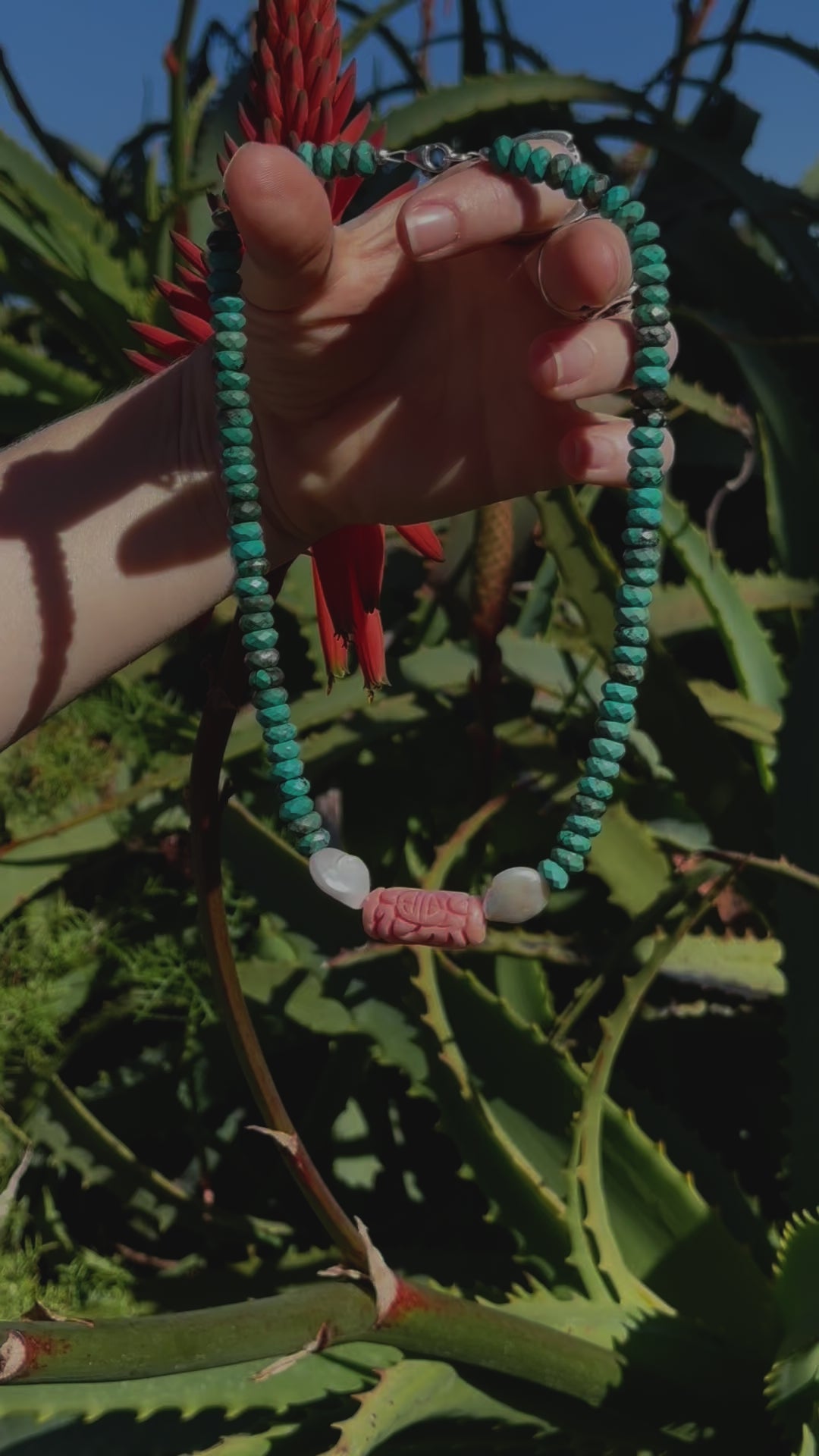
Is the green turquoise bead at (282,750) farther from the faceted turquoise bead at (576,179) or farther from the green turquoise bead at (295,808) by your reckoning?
the faceted turquoise bead at (576,179)

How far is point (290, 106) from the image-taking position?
455 mm

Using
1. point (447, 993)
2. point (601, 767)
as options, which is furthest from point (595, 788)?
point (447, 993)

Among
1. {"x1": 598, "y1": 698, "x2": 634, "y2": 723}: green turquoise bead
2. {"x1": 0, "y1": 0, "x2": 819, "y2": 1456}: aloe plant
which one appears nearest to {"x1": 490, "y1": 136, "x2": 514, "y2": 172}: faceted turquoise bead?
{"x1": 0, "y1": 0, "x2": 819, "y2": 1456}: aloe plant

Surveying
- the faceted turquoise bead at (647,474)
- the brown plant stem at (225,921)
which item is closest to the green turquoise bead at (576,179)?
the faceted turquoise bead at (647,474)

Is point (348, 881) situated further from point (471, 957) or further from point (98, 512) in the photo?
point (471, 957)

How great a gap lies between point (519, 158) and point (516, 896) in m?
0.28

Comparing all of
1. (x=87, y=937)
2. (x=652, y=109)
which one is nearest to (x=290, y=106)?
(x=87, y=937)

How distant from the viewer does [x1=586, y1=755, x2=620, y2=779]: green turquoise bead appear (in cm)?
47

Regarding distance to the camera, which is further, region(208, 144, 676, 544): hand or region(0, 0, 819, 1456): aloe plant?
region(0, 0, 819, 1456): aloe plant

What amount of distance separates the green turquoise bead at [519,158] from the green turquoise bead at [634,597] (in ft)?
0.53

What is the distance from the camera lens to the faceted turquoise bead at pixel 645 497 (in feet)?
1.49

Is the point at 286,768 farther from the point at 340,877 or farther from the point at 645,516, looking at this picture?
the point at 645,516

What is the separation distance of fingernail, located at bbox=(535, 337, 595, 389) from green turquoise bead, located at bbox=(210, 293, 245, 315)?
4.7 inches

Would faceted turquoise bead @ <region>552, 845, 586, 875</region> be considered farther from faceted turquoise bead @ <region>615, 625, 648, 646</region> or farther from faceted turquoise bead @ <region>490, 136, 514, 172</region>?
faceted turquoise bead @ <region>490, 136, 514, 172</region>
